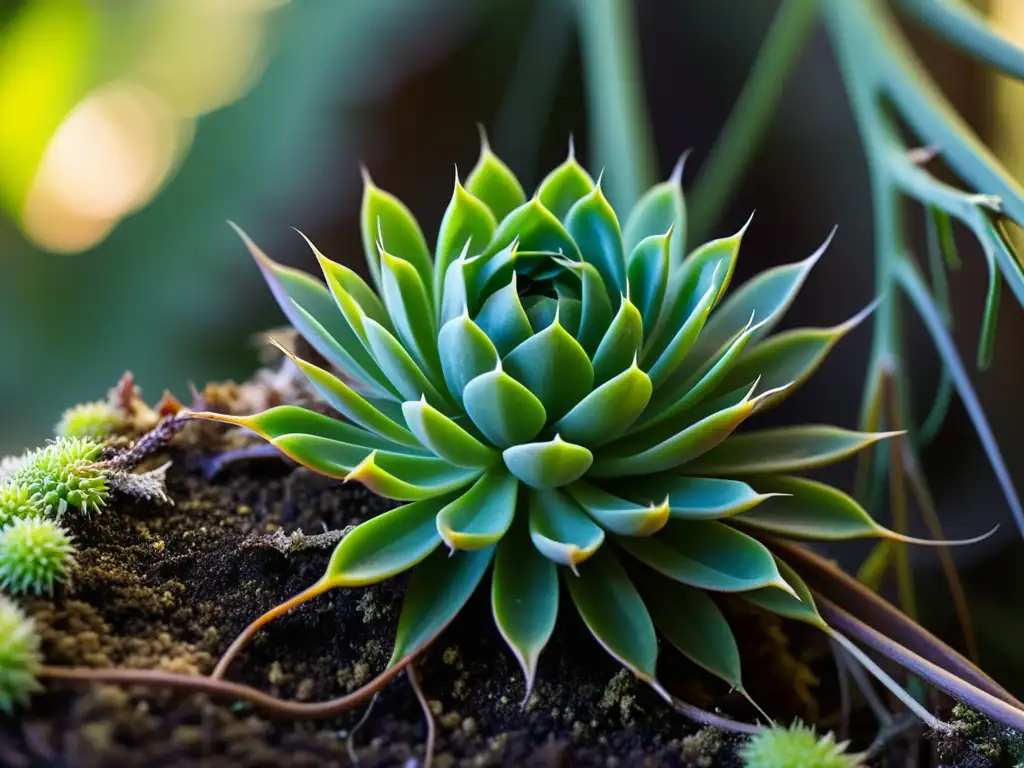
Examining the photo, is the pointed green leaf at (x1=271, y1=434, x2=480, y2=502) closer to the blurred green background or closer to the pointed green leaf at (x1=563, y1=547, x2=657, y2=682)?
the pointed green leaf at (x1=563, y1=547, x2=657, y2=682)

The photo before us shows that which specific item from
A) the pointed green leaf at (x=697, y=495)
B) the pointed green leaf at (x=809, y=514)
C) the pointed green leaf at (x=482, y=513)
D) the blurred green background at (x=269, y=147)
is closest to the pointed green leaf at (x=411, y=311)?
the pointed green leaf at (x=482, y=513)

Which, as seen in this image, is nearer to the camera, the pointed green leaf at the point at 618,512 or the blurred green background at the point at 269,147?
the pointed green leaf at the point at 618,512

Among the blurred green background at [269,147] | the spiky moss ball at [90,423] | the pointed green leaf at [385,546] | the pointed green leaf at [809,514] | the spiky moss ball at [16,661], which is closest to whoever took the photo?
the spiky moss ball at [16,661]

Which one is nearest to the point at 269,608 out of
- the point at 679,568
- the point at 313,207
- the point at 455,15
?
the point at 679,568

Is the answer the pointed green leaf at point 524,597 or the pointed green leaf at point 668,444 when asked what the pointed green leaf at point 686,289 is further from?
the pointed green leaf at point 524,597

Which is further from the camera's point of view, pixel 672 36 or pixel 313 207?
pixel 672 36

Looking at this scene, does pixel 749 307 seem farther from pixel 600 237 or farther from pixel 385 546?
pixel 385 546

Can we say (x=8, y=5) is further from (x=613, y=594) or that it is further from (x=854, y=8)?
(x=613, y=594)

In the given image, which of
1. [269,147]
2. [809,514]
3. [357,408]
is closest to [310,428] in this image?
[357,408]
